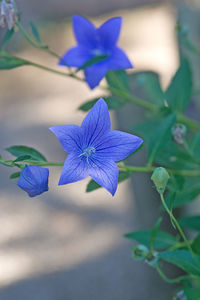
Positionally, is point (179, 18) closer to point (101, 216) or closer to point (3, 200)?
point (101, 216)

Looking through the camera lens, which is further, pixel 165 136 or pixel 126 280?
pixel 126 280

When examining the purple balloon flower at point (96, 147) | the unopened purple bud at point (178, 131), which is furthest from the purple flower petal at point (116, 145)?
the unopened purple bud at point (178, 131)

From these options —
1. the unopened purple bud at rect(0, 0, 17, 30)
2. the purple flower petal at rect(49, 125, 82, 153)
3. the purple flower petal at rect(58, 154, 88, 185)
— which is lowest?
the purple flower petal at rect(58, 154, 88, 185)

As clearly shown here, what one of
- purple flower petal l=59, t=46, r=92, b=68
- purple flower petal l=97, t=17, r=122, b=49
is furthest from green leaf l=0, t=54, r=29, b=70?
purple flower petal l=97, t=17, r=122, b=49

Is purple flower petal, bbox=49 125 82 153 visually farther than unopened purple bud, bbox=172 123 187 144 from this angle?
No

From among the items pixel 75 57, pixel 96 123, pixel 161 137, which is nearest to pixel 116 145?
pixel 96 123

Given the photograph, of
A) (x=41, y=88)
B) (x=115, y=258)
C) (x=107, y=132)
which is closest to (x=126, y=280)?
(x=115, y=258)

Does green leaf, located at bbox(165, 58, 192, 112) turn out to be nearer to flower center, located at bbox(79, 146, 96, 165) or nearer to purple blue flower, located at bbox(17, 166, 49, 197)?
flower center, located at bbox(79, 146, 96, 165)

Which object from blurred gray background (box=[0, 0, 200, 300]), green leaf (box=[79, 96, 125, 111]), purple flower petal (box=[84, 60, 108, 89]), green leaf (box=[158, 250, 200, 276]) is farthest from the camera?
blurred gray background (box=[0, 0, 200, 300])
